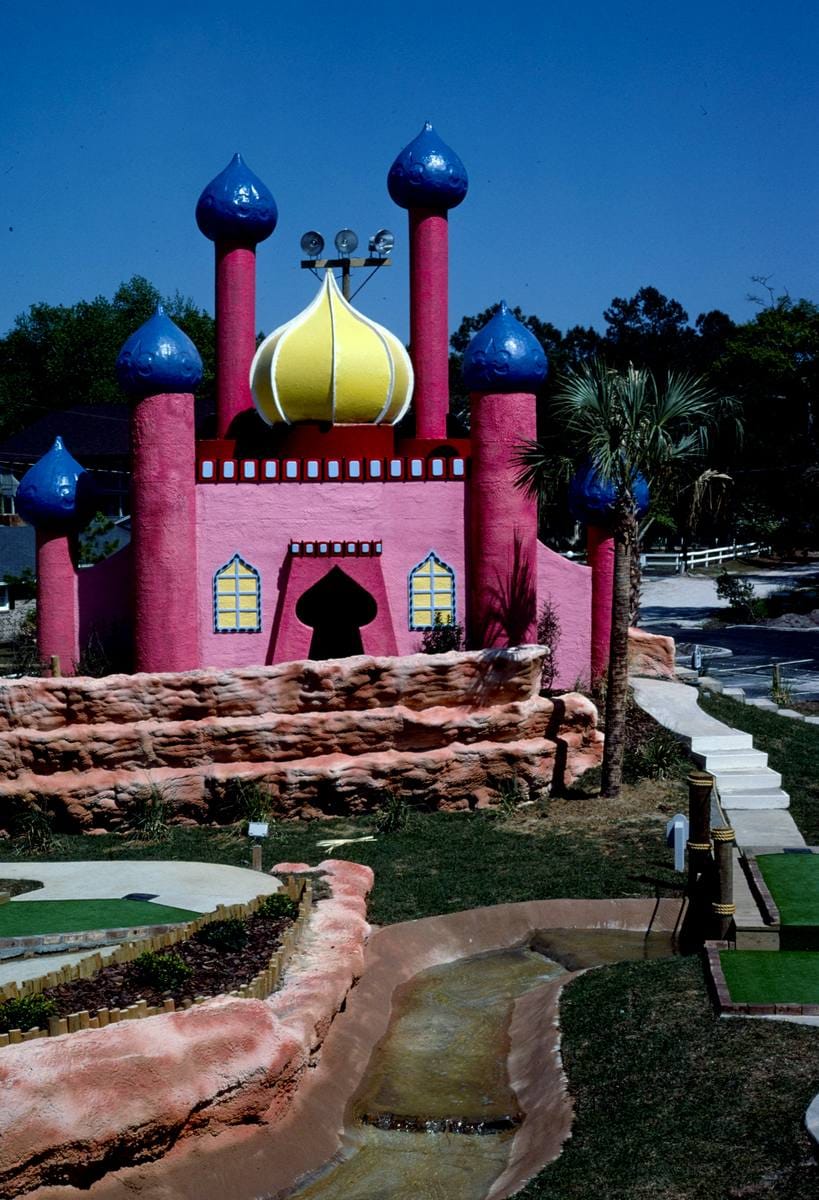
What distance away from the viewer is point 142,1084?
9.87 meters

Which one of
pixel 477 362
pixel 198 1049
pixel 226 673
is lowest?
pixel 198 1049

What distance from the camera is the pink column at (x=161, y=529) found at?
21250 millimetres

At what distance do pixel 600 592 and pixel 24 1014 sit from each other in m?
14.6

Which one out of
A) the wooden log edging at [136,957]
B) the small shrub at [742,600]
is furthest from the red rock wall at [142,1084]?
the small shrub at [742,600]

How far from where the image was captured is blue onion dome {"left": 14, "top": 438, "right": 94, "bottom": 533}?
2241 cm

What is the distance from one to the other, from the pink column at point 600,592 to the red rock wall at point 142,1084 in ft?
39.9

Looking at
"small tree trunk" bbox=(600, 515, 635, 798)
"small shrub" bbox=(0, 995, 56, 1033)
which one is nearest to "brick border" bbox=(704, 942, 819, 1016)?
"small shrub" bbox=(0, 995, 56, 1033)

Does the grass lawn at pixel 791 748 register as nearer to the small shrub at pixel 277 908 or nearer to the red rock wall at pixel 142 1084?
the small shrub at pixel 277 908

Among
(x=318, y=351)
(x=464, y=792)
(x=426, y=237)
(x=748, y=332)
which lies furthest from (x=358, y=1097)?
(x=748, y=332)

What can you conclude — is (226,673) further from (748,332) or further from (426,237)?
(748,332)

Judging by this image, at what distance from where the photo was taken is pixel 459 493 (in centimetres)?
2192

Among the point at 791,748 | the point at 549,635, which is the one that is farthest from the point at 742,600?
the point at 791,748

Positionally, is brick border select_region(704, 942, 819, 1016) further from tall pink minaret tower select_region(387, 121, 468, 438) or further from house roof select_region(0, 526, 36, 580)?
house roof select_region(0, 526, 36, 580)

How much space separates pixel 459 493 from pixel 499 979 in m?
9.44
